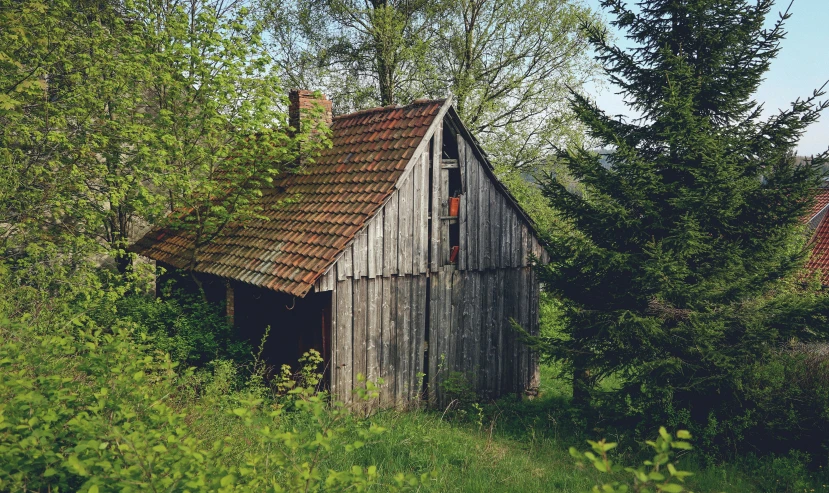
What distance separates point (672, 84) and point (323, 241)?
215 inches

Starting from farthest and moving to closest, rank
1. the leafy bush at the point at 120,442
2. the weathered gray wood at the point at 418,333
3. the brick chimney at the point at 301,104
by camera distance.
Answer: the brick chimney at the point at 301,104 < the weathered gray wood at the point at 418,333 < the leafy bush at the point at 120,442

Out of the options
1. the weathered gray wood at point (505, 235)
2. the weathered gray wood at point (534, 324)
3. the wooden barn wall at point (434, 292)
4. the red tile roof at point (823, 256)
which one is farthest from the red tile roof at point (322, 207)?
the red tile roof at point (823, 256)

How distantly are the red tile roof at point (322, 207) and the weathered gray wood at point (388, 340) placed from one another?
1.26 metres

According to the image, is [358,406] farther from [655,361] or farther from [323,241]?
[655,361]

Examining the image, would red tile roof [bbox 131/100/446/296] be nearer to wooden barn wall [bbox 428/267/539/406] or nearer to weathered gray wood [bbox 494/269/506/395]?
wooden barn wall [bbox 428/267/539/406]

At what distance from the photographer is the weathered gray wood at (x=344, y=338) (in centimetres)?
884

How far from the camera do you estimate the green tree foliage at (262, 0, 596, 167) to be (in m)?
19.1

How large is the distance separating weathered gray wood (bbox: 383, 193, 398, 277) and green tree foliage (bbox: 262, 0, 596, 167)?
10468mm

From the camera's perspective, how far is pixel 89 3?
41.3 ft

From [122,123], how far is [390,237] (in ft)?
17.5

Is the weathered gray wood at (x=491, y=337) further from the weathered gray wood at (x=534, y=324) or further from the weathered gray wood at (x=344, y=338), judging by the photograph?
the weathered gray wood at (x=344, y=338)

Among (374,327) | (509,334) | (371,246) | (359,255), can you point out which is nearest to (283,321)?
(374,327)

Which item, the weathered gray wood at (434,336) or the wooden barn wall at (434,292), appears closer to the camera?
the wooden barn wall at (434,292)

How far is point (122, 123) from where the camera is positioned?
34.3 ft
